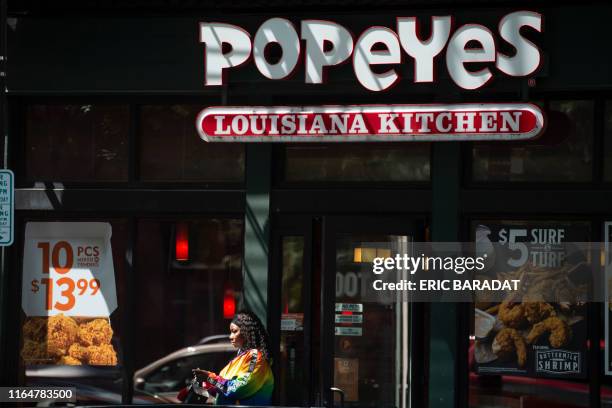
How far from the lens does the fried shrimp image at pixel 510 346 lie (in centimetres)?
1102

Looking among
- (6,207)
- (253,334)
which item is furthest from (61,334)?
(253,334)

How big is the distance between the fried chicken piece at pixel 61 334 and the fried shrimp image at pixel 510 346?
4.83 m

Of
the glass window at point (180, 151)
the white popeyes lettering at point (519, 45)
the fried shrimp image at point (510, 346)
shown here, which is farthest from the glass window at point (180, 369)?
the white popeyes lettering at point (519, 45)

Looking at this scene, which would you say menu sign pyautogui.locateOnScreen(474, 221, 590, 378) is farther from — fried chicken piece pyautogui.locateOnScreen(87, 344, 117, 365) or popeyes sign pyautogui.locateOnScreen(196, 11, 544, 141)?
fried chicken piece pyautogui.locateOnScreen(87, 344, 117, 365)

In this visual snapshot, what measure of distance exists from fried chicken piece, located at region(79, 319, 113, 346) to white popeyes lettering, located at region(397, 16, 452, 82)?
455 cm

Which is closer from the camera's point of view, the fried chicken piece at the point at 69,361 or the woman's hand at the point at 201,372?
the woman's hand at the point at 201,372

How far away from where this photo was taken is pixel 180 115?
38.5ft

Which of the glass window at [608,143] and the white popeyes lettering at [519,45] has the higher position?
the white popeyes lettering at [519,45]

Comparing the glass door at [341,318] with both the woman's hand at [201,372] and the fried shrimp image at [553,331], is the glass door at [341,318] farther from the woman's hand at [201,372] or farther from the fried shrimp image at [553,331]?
the woman's hand at [201,372]

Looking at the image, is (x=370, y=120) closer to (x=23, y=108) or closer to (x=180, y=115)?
(x=180, y=115)

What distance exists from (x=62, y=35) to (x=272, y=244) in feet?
11.4

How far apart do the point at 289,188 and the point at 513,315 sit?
287cm

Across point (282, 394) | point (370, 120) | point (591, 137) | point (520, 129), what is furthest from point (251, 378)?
point (591, 137)

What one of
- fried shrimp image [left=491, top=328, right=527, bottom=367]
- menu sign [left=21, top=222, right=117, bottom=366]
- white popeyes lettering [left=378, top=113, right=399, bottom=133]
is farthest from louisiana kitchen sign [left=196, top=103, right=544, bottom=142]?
fried shrimp image [left=491, top=328, right=527, bottom=367]
